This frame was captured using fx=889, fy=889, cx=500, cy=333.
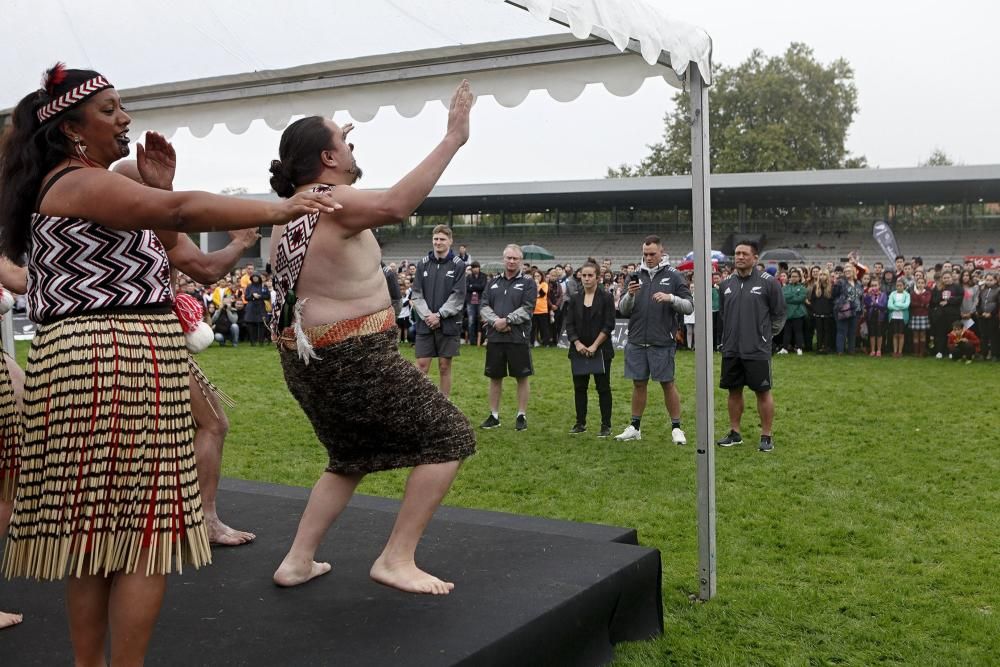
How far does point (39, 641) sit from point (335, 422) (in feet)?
3.64

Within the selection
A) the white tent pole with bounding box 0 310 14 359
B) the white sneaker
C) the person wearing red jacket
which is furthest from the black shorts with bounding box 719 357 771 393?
the person wearing red jacket

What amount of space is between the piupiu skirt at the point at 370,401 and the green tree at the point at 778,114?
157ft

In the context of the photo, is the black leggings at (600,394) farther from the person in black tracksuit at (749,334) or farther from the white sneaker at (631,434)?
the person in black tracksuit at (749,334)

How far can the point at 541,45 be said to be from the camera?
4473mm

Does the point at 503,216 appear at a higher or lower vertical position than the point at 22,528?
higher

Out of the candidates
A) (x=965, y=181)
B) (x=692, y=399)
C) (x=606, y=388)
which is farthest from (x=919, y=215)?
(x=606, y=388)

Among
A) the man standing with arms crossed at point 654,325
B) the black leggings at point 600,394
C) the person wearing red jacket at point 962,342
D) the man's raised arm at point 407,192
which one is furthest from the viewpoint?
the person wearing red jacket at point 962,342

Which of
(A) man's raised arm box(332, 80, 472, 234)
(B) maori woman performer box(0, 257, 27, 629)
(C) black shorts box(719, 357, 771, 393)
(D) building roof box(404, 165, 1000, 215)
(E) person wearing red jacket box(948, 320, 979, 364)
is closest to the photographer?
(A) man's raised arm box(332, 80, 472, 234)

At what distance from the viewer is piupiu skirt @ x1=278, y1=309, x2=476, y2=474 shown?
2.96 meters

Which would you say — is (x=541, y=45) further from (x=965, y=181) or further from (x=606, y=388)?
(x=965, y=181)

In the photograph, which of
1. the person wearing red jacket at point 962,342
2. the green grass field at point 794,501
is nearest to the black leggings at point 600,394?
the green grass field at point 794,501

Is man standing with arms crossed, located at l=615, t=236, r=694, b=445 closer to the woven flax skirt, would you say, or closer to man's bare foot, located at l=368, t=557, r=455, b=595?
man's bare foot, located at l=368, t=557, r=455, b=595

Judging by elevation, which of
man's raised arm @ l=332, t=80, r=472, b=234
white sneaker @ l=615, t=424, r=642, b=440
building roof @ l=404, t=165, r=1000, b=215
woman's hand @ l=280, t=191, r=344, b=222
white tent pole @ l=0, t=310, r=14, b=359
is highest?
building roof @ l=404, t=165, r=1000, b=215

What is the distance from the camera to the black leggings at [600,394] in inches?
328
